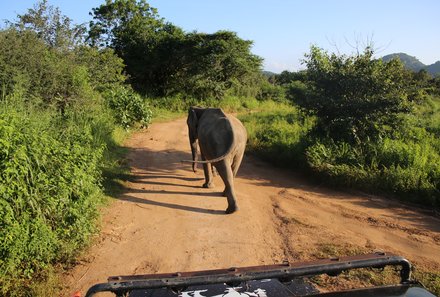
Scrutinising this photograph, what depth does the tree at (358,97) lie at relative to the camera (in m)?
9.27

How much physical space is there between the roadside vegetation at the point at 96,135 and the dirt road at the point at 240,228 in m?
0.44

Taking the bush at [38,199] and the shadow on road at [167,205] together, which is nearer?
the bush at [38,199]

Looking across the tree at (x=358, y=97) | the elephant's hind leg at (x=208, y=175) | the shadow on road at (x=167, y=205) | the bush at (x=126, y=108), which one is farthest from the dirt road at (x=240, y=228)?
the bush at (x=126, y=108)

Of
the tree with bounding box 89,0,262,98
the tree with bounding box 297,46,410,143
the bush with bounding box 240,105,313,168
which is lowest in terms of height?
the bush with bounding box 240,105,313,168

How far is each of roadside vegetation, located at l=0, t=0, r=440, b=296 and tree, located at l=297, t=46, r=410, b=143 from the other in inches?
1.0

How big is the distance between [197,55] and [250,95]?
636cm

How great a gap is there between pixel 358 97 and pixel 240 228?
527 cm

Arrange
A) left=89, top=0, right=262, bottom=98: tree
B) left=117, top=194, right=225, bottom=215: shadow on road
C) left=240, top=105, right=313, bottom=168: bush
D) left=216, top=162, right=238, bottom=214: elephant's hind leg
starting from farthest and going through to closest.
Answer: left=89, top=0, right=262, bottom=98: tree
left=240, top=105, right=313, bottom=168: bush
left=117, top=194, right=225, bottom=215: shadow on road
left=216, top=162, right=238, bottom=214: elephant's hind leg

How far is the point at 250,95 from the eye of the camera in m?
27.1

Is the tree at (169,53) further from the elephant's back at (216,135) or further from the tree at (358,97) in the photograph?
the elephant's back at (216,135)

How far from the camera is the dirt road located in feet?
16.7

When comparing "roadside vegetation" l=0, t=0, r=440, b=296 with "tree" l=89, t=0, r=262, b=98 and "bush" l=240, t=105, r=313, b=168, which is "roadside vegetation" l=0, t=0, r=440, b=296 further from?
"tree" l=89, t=0, r=262, b=98

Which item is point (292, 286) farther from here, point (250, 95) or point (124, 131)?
point (250, 95)

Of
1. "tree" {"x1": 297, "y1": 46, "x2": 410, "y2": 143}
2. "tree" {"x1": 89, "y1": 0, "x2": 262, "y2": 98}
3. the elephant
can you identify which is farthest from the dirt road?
"tree" {"x1": 89, "y1": 0, "x2": 262, "y2": 98}
